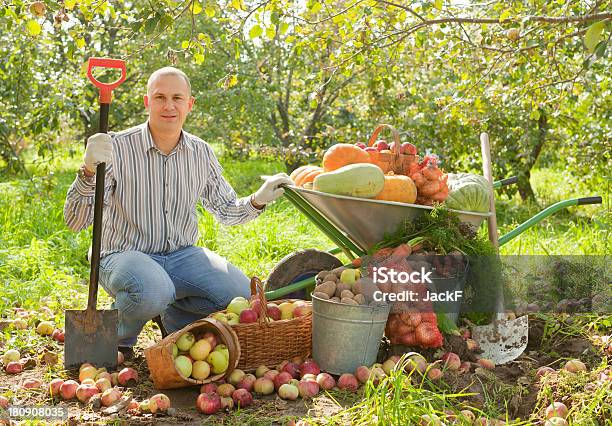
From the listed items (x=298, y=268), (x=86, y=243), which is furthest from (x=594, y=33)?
(x=86, y=243)

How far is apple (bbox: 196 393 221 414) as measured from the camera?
2877 mm

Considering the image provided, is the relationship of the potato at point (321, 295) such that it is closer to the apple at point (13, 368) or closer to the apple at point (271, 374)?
the apple at point (271, 374)

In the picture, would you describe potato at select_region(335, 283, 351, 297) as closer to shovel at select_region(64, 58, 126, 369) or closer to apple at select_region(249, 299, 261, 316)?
apple at select_region(249, 299, 261, 316)

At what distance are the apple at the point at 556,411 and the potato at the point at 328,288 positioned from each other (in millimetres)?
1032

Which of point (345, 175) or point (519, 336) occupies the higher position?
point (345, 175)

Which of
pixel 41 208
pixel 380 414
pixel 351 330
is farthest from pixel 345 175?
pixel 41 208

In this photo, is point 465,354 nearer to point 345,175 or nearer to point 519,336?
point 519,336

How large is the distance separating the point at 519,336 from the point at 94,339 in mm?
1930

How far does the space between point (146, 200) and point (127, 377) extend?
2.89ft

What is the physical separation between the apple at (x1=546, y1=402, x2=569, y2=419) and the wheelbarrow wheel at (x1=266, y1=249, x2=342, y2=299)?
1658 mm

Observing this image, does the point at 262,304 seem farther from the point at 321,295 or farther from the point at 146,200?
the point at 146,200

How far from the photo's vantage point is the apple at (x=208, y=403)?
2877mm

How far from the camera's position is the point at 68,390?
3016 mm

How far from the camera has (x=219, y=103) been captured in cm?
902
